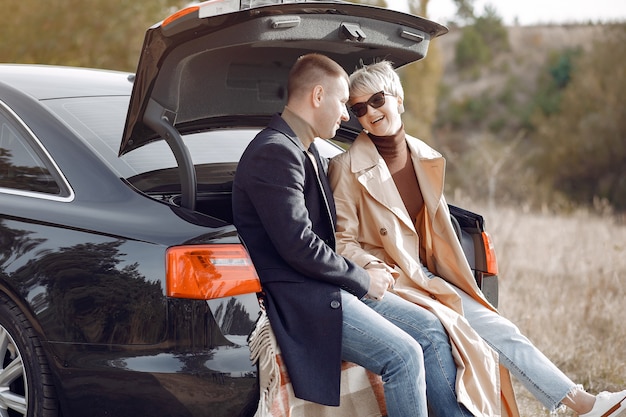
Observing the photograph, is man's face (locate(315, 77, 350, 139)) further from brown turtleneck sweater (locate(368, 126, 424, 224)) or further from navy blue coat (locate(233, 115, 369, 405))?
brown turtleneck sweater (locate(368, 126, 424, 224))

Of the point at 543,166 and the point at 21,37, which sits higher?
the point at 21,37

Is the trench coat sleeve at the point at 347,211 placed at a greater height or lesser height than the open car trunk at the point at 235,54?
lesser

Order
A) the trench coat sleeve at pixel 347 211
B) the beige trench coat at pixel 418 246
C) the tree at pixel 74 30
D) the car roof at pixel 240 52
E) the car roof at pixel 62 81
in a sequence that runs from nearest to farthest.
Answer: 1. the car roof at pixel 240 52
2. the beige trench coat at pixel 418 246
3. the trench coat sleeve at pixel 347 211
4. the car roof at pixel 62 81
5. the tree at pixel 74 30

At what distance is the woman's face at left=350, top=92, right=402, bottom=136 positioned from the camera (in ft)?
11.3

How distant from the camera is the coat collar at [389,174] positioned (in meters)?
3.39

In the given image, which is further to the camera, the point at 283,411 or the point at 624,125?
the point at 624,125

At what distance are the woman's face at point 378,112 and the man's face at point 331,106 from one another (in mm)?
256

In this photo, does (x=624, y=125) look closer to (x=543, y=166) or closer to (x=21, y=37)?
(x=543, y=166)

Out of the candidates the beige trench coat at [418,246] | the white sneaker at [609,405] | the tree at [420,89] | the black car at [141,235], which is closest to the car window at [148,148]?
the black car at [141,235]

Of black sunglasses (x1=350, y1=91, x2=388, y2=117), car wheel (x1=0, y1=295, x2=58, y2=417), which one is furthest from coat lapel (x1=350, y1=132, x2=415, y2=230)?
car wheel (x1=0, y1=295, x2=58, y2=417)

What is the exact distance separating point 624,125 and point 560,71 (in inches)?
600

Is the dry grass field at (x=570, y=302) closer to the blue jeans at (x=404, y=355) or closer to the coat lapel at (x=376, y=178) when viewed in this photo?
the blue jeans at (x=404, y=355)

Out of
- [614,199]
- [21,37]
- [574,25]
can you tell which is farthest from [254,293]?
[574,25]

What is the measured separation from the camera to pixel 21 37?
40.2 ft
